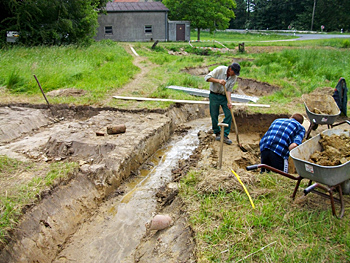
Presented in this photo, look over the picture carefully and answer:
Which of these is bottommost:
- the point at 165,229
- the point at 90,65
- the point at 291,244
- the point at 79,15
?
the point at 165,229

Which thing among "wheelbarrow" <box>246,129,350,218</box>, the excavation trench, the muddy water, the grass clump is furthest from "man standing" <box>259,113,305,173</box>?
the muddy water

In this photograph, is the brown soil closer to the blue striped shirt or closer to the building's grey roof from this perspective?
the blue striped shirt

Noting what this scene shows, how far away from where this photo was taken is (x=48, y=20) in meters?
17.1

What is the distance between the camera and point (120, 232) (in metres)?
4.64

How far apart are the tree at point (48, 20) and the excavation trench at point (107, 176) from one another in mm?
8741

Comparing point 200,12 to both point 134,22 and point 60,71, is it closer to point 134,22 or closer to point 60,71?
point 134,22

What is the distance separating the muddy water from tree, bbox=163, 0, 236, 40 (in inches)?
1077

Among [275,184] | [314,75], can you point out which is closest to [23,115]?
[275,184]

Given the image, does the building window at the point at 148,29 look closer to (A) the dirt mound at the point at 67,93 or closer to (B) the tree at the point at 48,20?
(B) the tree at the point at 48,20

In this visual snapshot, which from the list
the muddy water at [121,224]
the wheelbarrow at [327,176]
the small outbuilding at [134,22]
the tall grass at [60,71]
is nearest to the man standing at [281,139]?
the wheelbarrow at [327,176]

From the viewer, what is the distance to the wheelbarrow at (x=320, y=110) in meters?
5.97

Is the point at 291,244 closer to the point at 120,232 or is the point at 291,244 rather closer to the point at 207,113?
the point at 120,232

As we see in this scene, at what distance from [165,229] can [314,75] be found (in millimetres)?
10812

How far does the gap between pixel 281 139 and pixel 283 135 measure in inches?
3.0
